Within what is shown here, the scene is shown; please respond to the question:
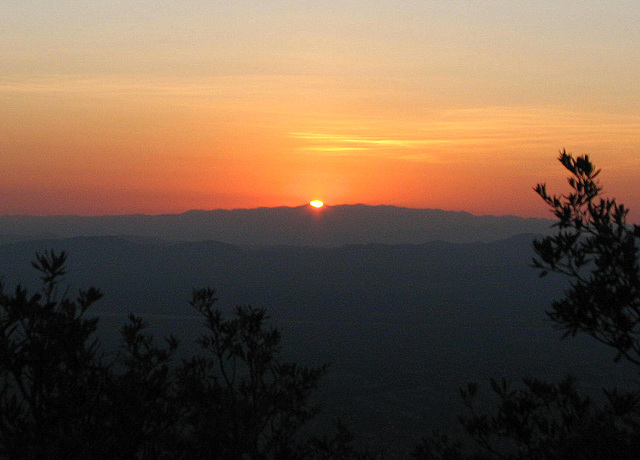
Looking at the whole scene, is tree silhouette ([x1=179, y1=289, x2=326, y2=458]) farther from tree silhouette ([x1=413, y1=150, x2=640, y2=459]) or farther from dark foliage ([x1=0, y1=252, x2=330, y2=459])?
tree silhouette ([x1=413, y1=150, x2=640, y2=459])

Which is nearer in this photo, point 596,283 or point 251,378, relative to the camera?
point 596,283

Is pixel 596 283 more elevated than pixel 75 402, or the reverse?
pixel 596 283

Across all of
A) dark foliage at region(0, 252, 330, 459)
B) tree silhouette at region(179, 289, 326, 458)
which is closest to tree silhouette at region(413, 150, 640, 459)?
dark foliage at region(0, 252, 330, 459)

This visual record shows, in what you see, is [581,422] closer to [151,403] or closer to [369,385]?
[151,403]

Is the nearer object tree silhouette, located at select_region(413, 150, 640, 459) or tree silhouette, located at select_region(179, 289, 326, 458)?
tree silhouette, located at select_region(413, 150, 640, 459)

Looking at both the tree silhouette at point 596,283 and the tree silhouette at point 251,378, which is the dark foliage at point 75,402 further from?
the tree silhouette at point 596,283

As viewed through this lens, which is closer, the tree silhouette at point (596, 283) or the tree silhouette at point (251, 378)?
the tree silhouette at point (596, 283)

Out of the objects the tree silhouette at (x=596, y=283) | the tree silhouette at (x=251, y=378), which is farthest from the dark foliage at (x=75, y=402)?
the tree silhouette at (x=596, y=283)

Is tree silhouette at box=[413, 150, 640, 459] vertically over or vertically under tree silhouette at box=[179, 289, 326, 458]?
over

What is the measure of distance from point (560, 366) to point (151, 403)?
133 m

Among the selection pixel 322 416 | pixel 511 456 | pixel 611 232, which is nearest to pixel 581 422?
pixel 511 456

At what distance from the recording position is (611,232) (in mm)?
9148

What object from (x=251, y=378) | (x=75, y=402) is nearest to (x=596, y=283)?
(x=75, y=402)

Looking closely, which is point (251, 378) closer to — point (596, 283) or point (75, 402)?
point (75, 402)
